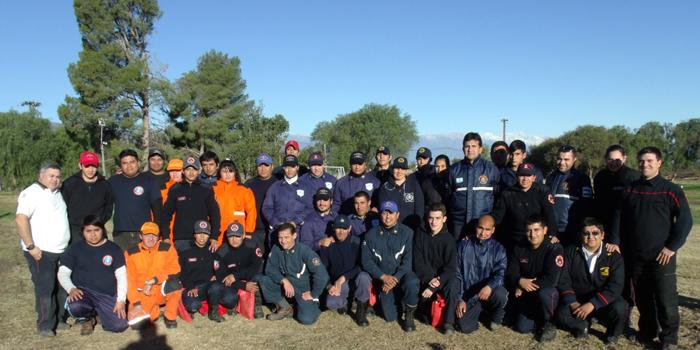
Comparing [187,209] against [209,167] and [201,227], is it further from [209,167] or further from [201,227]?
[209,167]

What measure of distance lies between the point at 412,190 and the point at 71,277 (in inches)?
164

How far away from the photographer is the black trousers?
205 inches

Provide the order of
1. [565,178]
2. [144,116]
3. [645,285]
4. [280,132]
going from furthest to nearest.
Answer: [144,116]
[280,132]
[565,178]
[645,285]

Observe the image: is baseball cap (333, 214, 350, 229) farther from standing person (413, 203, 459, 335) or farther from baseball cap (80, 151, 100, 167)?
baseball cap (80, 151, 100, 167)

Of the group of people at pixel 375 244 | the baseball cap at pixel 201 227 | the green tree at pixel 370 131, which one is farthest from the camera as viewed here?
the green tree at pixel 370 131

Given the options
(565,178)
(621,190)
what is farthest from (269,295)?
(621,190)

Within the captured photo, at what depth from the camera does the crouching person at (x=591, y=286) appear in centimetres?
493

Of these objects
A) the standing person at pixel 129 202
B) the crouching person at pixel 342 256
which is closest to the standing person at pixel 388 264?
the crouching person at pixel 342 256

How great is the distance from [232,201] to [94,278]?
6.20 feet

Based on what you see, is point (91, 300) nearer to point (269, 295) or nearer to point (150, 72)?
point (269, 295)

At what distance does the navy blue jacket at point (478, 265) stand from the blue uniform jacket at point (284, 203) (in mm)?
2223

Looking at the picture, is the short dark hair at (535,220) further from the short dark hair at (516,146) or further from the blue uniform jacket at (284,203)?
the blue uniform jacket at (284,203)

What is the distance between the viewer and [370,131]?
3022 inches

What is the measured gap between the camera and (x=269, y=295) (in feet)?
19.1
